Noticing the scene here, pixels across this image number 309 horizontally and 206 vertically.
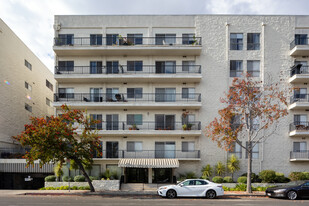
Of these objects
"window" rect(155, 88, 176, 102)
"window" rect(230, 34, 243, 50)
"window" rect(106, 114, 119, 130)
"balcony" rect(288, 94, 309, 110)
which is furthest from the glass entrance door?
"balcony" rect(288, 94, 309, 110)

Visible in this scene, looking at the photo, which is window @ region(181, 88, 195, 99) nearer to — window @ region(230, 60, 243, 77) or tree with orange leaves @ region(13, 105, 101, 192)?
window @ region(230, 60, 243, 77)

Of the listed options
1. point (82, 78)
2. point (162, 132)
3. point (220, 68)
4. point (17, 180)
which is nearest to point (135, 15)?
point (82, 78)

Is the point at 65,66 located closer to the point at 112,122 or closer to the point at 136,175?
the point at 112,122

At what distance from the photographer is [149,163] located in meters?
27.8

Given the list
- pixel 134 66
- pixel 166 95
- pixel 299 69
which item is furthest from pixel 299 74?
pixel 134 66

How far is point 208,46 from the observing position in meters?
31.5

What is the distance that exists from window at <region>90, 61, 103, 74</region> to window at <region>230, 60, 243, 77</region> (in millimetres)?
14433

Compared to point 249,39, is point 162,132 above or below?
below

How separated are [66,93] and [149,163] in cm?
1225

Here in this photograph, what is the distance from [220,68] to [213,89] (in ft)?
7.99

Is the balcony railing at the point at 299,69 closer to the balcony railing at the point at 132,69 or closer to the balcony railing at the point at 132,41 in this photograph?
the balcony railing at the point at 132,69

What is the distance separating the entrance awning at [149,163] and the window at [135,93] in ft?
23.5

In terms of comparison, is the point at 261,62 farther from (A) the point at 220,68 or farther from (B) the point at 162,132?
(B) the point at 162,132

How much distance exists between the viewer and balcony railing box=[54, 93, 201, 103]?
31.1 metres
